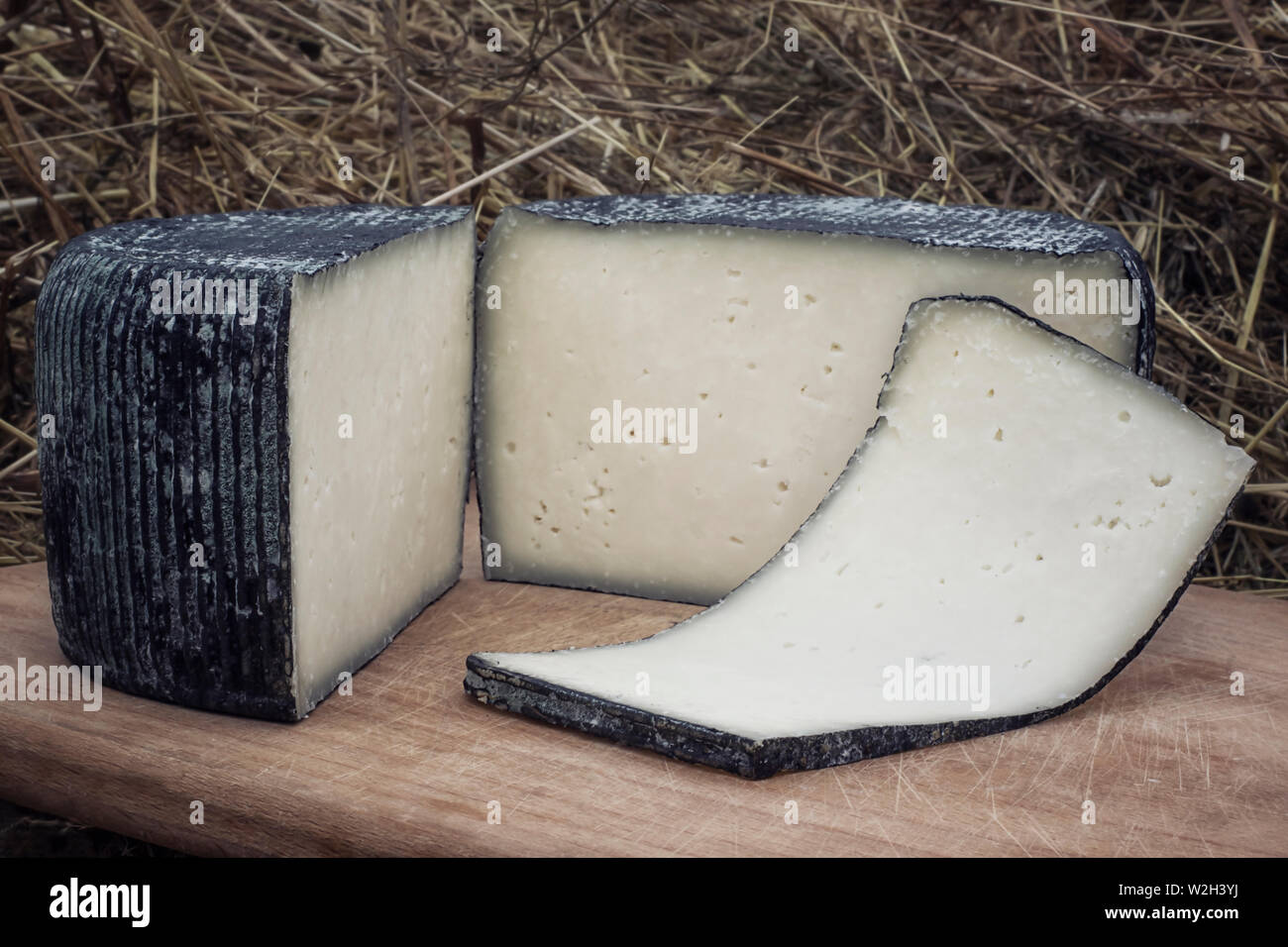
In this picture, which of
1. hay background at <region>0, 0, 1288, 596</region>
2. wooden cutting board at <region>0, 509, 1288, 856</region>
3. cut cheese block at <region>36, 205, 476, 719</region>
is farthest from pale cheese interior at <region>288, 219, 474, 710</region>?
hay background at <region>0, 0, 1288, 596</region>

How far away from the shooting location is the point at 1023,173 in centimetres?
324

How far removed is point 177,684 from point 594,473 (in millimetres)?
819

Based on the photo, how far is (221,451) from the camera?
2035 millimetres

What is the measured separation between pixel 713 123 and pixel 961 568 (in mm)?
1439

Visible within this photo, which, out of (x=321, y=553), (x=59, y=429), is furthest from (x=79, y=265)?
(x=321, y=553)

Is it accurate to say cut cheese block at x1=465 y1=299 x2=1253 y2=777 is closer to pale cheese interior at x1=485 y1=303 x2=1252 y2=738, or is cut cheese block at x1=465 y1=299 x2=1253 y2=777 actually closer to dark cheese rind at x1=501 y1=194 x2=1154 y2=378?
pale cheese interior at x1=485 y1=303 x2=1252 y2=738

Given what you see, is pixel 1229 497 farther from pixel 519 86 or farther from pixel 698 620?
pixel 519 86

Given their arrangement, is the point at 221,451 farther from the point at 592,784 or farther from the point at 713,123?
the point at 713,123

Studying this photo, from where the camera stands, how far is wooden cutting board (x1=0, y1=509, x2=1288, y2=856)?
187 cm

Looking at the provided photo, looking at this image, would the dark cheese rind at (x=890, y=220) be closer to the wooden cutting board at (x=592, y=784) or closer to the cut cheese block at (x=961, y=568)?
the cut cheese block at (x=961, y=568)

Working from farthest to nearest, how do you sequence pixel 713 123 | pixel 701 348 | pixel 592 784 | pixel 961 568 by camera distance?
pixel 713 123 < pixel 701 348 < pixel 961 568 < pixel 592 784

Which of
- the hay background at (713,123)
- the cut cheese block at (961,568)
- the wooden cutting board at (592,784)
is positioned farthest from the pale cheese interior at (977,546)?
the hay background at (713,123)

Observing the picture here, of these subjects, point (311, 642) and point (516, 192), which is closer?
point (311, 642)

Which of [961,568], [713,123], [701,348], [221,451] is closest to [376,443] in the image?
[221,451]
